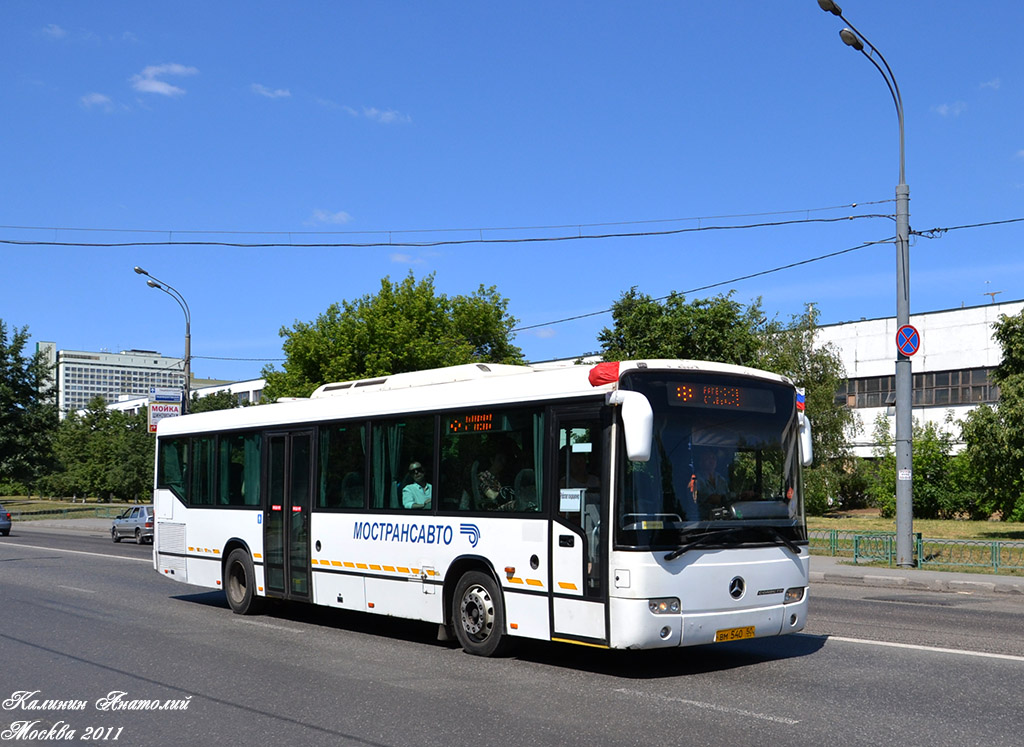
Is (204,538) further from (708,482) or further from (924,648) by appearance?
(924,648)

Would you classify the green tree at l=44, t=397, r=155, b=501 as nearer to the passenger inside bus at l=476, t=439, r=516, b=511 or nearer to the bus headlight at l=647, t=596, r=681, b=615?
the passenger inside bus at l=476, t=439, r=516, b=511

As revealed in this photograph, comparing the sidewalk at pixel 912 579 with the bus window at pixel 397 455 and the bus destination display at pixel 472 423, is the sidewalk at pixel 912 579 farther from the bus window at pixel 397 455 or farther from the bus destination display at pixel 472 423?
the bus destination display at pixel 472 423

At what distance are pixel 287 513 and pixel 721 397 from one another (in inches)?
252

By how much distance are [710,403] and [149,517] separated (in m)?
32.5

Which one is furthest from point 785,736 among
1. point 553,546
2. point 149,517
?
point 149,517

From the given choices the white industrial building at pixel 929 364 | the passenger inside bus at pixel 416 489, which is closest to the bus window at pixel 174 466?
the passenger inside bus at pixel 416 489

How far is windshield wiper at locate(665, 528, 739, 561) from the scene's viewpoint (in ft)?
29.3

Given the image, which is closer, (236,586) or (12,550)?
(236,586)

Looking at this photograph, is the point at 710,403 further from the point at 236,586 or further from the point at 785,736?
the point at 236,586

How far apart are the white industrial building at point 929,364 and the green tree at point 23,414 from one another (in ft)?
170

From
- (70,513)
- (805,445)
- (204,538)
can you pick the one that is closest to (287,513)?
(204,538)

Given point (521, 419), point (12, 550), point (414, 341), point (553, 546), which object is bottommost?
point (12, 550)

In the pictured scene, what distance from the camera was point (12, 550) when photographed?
3030cm

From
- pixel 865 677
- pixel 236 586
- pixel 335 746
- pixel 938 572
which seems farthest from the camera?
pixel 938 572
